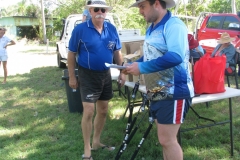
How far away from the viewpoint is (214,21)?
35.1ft

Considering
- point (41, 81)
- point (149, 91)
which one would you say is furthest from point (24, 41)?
point (149, 91)

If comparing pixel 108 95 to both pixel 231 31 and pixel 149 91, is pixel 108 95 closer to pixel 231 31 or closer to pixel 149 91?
pixel 149 91

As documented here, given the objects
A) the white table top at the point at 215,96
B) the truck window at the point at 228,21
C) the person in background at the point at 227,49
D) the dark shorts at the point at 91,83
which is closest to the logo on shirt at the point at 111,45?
the dark shorts at the point at 91,83

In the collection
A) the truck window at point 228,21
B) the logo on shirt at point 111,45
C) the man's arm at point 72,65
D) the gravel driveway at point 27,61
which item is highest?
the truck window at point 228,21

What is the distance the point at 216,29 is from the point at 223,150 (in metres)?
7.64

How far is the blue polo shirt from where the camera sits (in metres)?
3.21

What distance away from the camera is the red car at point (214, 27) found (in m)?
9.24

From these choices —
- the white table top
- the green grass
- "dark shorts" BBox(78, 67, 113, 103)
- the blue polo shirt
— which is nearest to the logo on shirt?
the blue polo shirt

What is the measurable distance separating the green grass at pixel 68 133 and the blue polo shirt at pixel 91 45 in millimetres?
1004

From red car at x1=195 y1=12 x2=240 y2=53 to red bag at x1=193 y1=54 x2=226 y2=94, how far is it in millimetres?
5715

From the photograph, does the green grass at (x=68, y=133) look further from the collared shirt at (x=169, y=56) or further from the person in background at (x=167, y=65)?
the collared shirt at (x=169, y=56)

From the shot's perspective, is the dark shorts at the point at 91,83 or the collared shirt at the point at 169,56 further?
the dark shorts at the point at 91,83

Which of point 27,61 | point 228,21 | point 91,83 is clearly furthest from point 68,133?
point 27,61

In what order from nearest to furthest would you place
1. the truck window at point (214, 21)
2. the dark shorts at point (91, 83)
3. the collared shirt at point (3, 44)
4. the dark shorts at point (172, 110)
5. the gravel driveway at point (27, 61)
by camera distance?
the dark shorts at point (172, 110), the dark shorts at point (91, 83), the collared shirt at point (3, 44), the truck window at point (214, 21), the gravel driveway at point (27, 61)
